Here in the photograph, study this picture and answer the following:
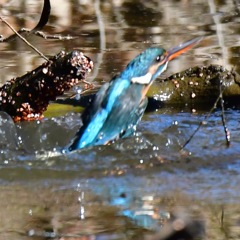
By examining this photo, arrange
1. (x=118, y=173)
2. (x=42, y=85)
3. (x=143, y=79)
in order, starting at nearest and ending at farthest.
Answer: (x=118, y=173), (x=143, y=79), (x=42, y=85)

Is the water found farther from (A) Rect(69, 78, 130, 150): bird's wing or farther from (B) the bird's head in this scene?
(B) the bird's head

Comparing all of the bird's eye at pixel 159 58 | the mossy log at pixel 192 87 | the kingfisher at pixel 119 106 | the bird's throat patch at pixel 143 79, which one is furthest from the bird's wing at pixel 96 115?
the mossy log at pixel 192 87

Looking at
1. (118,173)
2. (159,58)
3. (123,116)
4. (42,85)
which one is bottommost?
(118,173)

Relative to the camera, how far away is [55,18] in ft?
32.9

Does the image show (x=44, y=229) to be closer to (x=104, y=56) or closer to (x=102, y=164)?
(x=102, y=164)

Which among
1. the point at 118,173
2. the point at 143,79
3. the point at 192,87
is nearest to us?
the point at 118,173

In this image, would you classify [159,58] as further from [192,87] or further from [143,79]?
[192,87]

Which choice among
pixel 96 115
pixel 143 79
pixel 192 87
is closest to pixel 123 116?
pixel 96 115

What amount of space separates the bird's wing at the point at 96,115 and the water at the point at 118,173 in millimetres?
70

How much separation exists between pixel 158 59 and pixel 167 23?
4.61 metres

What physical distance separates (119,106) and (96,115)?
0.14 m

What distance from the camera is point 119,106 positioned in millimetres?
4543

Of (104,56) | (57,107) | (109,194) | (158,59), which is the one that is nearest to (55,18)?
(104,56)

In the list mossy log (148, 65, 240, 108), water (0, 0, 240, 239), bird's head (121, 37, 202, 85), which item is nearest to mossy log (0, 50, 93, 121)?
water (0, 0, 240, 239)
